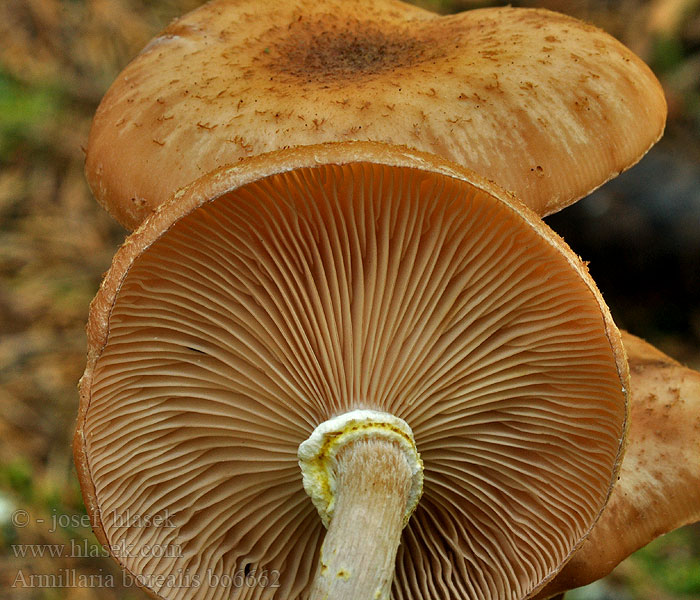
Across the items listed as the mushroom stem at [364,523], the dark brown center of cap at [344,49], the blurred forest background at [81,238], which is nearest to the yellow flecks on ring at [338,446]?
the mushroom stem at [364,523]

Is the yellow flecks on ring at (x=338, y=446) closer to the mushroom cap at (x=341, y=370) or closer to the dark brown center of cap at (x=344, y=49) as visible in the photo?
the mushroom cap at (x=341, y=370)

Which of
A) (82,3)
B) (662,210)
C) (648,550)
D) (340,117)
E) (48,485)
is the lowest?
(648,550)

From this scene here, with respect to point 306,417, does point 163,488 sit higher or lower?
lower

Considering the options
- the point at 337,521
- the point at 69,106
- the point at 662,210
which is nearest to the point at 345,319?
the point at 337,521

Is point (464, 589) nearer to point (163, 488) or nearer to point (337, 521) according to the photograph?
point (337, 521)

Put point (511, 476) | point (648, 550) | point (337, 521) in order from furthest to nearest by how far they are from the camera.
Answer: point (648, 550), point (511, 476), point (337, 521)

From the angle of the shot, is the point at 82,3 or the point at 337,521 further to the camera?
the point at 82,3

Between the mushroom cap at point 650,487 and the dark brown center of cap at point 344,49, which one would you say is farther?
the dark brown center of cap at point 344,49
